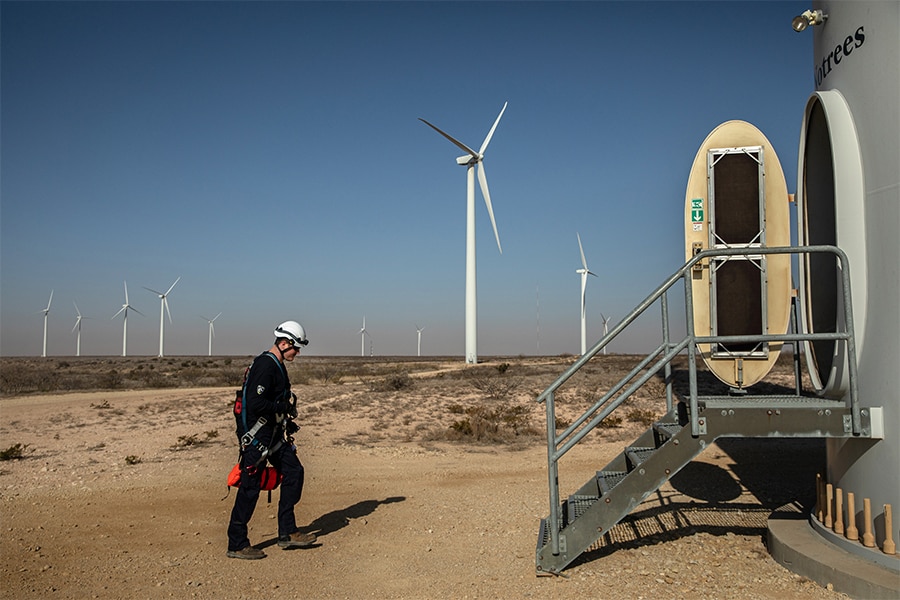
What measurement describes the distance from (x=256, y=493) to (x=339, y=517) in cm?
207

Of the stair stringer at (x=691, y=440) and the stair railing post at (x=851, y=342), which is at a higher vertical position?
the stair railing post at (x=851, y=342)

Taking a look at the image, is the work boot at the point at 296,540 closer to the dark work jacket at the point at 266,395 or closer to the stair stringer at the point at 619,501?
the dark work jacket at the point at 266,395

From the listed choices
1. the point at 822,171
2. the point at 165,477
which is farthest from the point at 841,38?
the point at 165,477

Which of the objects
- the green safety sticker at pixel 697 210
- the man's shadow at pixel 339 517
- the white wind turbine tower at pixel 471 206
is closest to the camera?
the man's shadow at pixel 339 517

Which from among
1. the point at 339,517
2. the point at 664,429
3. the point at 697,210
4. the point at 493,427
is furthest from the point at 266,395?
the point at 493,427

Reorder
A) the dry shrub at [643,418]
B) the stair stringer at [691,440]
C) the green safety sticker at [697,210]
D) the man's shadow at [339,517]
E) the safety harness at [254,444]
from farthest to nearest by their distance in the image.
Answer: the dry shrub at [643,418]
the green safety sticker at [697,210]
the man's shadow at [339,517]
the safety harness at [254,444]
the stair stringer at [691,440]

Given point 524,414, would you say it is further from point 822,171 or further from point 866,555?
point 866,555

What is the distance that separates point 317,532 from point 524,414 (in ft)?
38.5

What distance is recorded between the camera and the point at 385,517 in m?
8.99

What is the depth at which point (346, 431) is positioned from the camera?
683 inches

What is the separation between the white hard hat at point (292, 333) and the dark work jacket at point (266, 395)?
25cm

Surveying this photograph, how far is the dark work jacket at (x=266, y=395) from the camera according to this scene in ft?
23.5

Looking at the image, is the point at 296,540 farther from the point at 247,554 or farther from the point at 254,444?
the point at 254,444

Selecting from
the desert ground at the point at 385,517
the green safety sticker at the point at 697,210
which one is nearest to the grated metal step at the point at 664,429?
the desert ground at the point at 385,517
